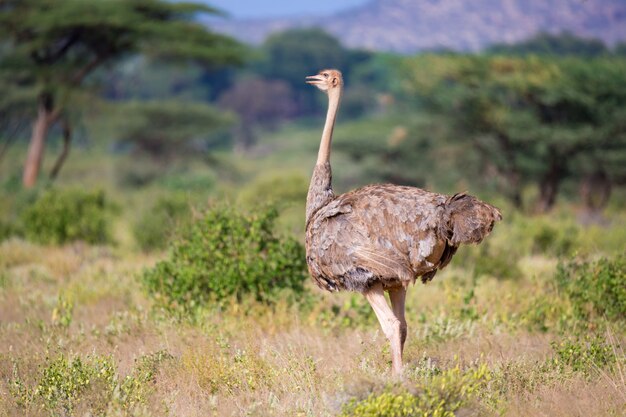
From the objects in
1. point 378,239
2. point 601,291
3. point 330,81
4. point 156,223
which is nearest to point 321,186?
point 378,239

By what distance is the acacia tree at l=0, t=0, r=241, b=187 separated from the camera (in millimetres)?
19969

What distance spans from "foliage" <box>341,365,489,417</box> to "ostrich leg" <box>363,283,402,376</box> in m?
0.67

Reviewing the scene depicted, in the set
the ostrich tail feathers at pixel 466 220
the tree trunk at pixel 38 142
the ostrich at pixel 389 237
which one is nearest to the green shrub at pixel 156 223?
the ostrich at pixel 389 237

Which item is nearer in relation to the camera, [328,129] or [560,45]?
[328,129]

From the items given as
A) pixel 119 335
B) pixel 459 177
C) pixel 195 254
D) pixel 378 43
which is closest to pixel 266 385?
pixel 119 335

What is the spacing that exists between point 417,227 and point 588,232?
9.79 metres

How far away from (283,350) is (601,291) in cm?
238

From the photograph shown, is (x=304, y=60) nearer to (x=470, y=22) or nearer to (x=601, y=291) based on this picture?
(x=470, y=22)

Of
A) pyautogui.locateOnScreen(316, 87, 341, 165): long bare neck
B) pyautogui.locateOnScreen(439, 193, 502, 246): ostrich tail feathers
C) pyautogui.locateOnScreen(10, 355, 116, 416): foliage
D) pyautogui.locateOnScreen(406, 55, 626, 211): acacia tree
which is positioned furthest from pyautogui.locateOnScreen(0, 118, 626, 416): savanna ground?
pyautogui.locateOnScreen(406, 55, 626, 211): acacia tree

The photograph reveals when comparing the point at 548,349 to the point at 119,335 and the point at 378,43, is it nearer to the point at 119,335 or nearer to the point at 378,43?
the point at 119,335

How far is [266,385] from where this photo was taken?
17.1 feet

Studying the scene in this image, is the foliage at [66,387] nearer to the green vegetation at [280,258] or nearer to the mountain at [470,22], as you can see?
the green vegetation at [280,258]

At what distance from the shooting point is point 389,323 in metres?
5.23

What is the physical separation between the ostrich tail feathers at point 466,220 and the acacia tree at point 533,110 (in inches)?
611
